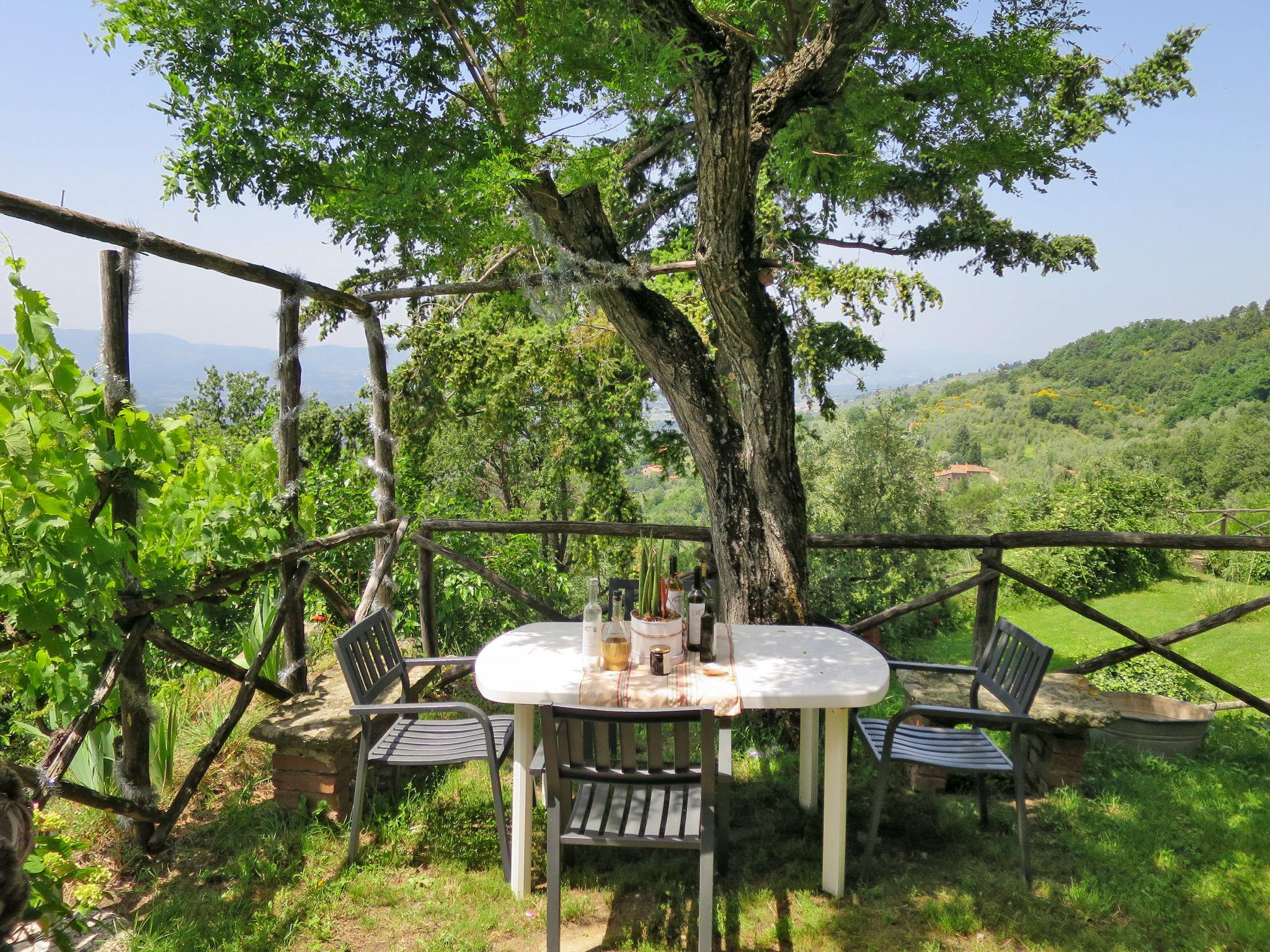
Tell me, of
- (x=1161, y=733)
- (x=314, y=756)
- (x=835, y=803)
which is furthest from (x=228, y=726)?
(x=1161, y=733)

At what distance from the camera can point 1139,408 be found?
24.9m

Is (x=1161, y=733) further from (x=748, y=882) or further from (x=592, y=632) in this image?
(x=592, y=632)

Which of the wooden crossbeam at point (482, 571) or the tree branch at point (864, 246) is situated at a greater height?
the tree branch at point (864, 246)

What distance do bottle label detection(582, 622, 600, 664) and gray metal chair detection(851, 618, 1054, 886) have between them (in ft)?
3.24

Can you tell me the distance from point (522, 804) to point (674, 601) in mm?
809

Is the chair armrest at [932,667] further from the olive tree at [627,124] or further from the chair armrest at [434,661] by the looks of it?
the chair armrest at [434,661]

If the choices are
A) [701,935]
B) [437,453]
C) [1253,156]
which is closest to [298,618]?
[701,935]

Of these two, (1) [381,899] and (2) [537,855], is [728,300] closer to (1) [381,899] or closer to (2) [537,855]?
(2) [537,855]

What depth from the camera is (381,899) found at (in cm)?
239

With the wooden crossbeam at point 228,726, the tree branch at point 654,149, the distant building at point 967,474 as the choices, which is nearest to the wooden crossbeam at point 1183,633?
the wooden crossbeam at point 228,726

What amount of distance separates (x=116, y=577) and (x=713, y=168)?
2563mm

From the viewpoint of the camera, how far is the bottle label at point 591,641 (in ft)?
8.45

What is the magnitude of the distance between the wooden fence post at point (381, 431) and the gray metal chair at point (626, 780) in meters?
1.99

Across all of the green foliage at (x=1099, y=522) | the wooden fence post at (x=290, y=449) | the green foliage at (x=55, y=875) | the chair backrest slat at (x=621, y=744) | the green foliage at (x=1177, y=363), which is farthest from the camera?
the green foliage at (x=1177, y=363)
